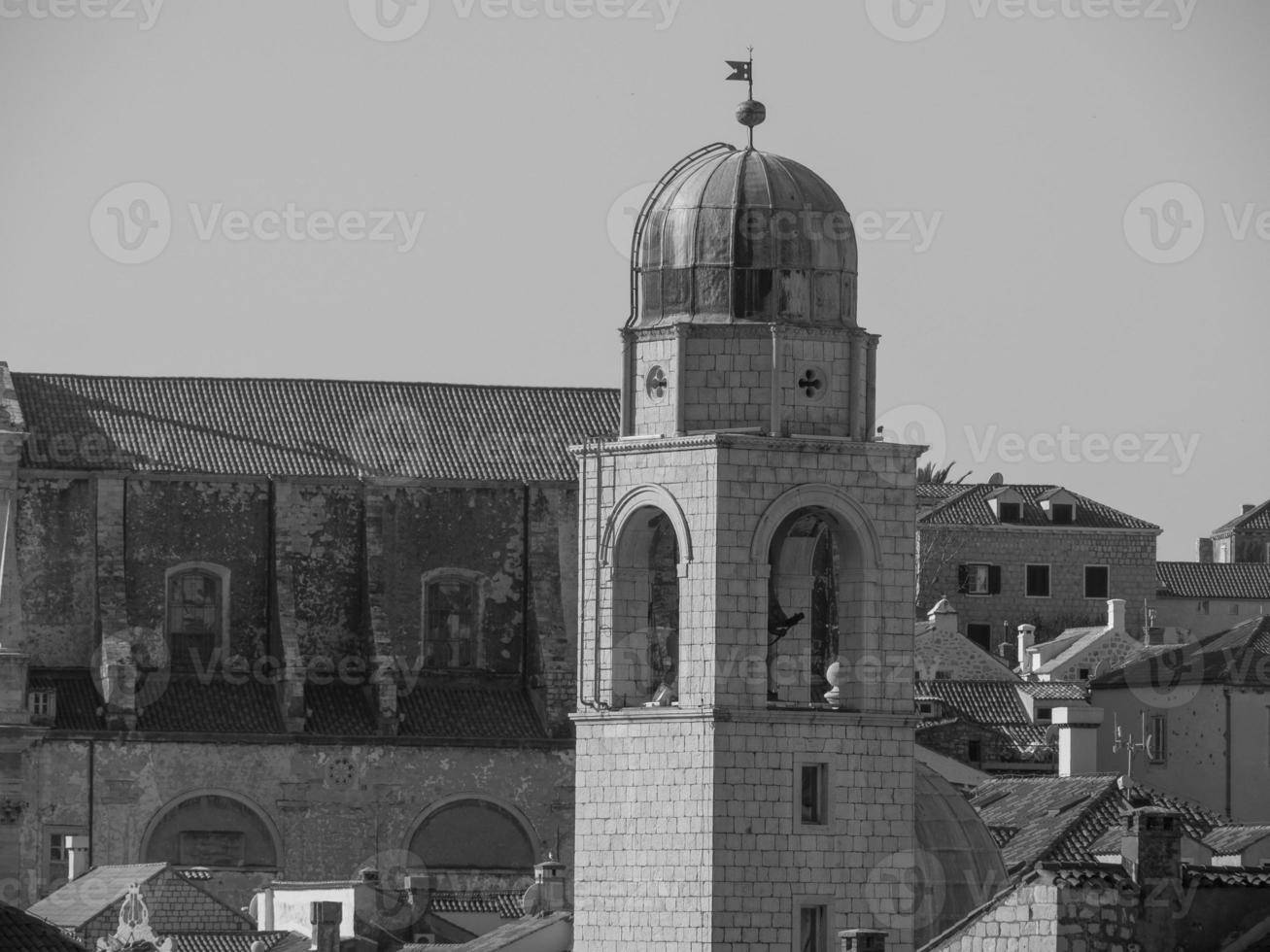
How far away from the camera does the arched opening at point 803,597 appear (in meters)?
43.2

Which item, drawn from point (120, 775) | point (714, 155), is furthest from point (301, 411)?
point (714, 155)

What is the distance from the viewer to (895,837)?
42.7 metres

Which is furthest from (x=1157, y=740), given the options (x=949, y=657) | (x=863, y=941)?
(x=863, y=941)

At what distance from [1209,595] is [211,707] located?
36.7m

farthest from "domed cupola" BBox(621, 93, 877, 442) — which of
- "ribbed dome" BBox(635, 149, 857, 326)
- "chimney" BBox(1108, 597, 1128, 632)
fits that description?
"chimney" BBox(1108, 597, 1128, 632)

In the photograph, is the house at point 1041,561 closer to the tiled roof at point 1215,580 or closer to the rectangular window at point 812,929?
the tiled roof at point 1215,580

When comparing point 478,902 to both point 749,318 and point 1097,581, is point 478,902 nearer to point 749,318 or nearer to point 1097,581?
point 749,318

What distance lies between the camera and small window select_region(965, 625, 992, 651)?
99938mm

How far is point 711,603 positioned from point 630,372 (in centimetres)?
A: 233

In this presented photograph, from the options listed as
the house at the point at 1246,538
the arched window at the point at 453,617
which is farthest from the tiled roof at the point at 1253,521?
the arched window at the point at 453,617

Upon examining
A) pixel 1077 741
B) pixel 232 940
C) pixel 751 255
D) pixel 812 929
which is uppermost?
pixel 751 255

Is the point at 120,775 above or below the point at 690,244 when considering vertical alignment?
below

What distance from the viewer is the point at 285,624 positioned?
7544cm

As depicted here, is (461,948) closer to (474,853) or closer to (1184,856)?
(1184,856)
